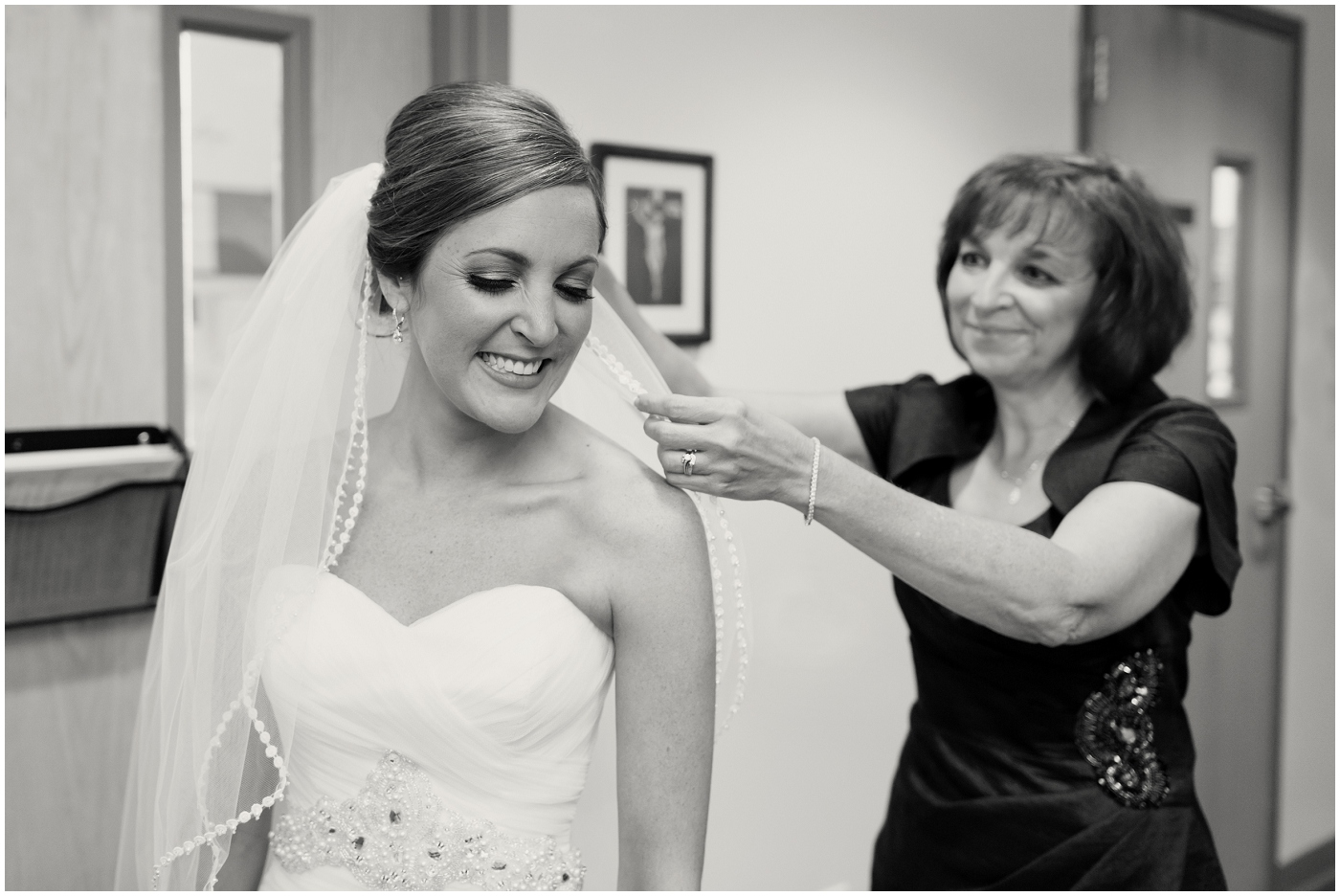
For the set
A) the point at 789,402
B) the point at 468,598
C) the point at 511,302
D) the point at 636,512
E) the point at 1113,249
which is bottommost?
the point at 468,598

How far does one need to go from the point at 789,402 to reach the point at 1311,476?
98.3 inches

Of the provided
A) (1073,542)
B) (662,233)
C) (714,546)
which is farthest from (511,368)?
(662,233)

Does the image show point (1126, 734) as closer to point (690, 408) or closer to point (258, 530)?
point (690, 408)

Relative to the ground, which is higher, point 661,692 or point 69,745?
point 661,692

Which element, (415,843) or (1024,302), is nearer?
(415,843)

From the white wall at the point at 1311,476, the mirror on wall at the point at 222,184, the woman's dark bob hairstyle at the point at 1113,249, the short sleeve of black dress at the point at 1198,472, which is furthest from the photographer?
the white wall at the point at 1311,476

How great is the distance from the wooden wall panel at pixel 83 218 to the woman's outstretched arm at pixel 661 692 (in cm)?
102

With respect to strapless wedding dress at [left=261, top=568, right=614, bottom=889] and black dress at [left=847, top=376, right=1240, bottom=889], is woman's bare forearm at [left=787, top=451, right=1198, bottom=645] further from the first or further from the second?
strapless wedding dress at [left=261, top=568, right=614, bottom=889]

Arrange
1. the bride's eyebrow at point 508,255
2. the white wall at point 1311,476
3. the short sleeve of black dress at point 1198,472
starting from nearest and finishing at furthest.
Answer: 1. the bride's eyebrow at point 508,255
2. the short sleeve of black dress at point 1198,472
3. the white wall at point 1311,476

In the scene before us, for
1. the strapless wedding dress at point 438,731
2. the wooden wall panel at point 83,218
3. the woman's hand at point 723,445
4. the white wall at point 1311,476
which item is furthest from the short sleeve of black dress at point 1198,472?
the white wall at point 1311,476

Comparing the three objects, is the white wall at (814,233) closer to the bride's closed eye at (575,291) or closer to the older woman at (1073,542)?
the older woman at (1073,542)

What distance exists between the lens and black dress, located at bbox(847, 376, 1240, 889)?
1.74 meters

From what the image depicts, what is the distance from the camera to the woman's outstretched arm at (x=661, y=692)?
138 cm

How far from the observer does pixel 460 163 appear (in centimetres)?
131
